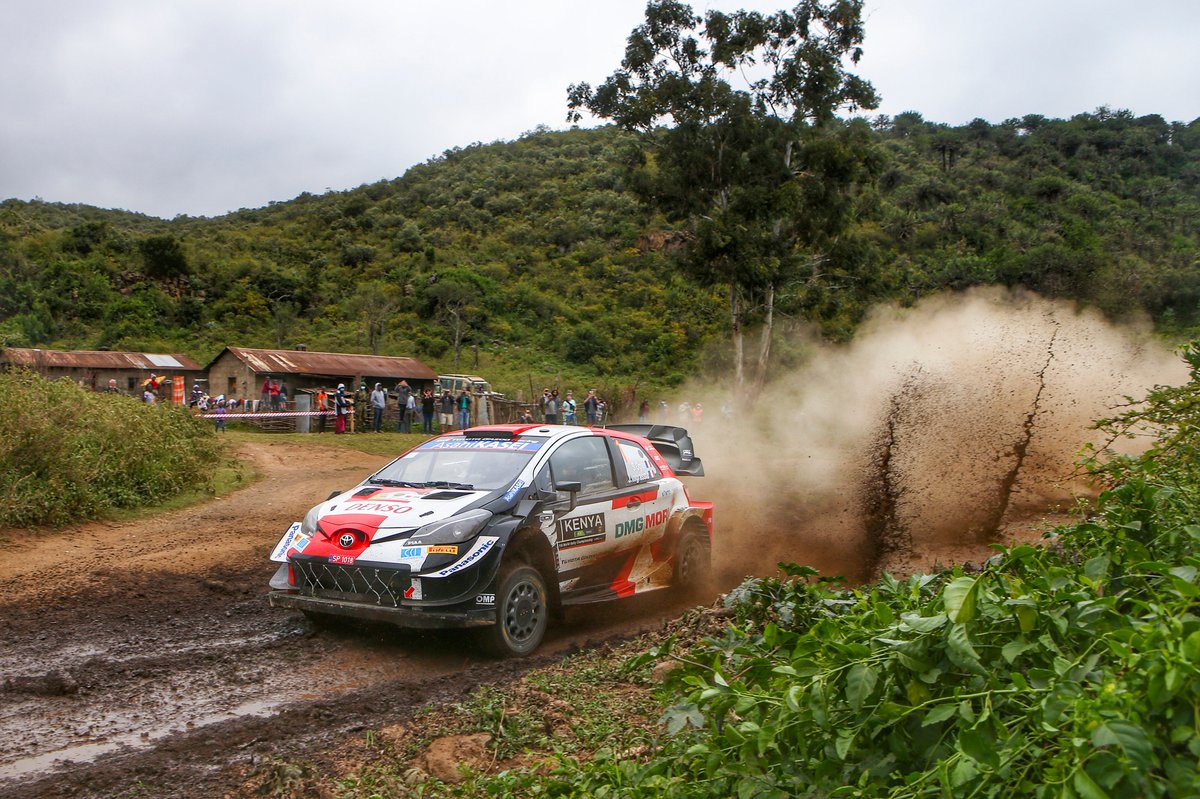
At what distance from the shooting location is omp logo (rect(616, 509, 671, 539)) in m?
8.35

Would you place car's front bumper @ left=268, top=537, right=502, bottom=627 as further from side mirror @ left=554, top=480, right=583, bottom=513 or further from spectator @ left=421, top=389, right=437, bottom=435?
spectator @ left=421, top=389, right=437, bottom=435

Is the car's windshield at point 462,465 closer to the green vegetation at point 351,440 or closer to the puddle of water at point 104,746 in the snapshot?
the puddle of water at point 104,746

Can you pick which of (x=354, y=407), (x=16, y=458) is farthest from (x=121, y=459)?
(x=354, y=407)

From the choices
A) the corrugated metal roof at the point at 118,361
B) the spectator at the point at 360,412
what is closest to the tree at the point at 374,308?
the corrugated metal roof at the point at 118,361

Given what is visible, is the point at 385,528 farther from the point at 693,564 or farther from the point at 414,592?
the point at 693,564

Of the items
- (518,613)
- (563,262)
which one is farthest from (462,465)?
(563,262)

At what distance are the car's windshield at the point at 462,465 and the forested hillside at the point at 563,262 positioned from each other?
2458 centimetres

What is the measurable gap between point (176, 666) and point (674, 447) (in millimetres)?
6606

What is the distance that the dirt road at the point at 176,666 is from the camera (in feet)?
16.0

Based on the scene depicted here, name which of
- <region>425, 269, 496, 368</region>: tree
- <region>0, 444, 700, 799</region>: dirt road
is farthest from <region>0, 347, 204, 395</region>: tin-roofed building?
<region>0, 444, 700, 799</region>: dirt road

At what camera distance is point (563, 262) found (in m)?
67.2

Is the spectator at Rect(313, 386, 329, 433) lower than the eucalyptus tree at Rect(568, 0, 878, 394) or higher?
lower

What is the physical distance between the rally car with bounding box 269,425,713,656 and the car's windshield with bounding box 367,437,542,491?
0.04ft

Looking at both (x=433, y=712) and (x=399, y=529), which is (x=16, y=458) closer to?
(x=399, y=529)
